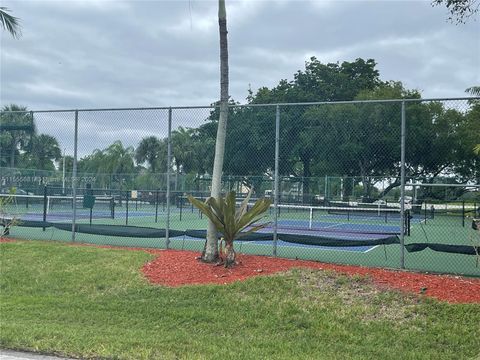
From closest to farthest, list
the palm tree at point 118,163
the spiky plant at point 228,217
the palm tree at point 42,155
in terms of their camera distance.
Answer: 1. the spiky plant at point 228,217
2. the palm tree at point 118,163
3. the palm tree at point 42,155

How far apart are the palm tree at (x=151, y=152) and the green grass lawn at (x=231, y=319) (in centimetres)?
638

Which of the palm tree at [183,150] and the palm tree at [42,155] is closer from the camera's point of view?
the palm tree at [183,150]

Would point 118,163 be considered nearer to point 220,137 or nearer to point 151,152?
point 151,152

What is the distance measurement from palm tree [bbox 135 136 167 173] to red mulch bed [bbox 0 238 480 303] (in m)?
5.62

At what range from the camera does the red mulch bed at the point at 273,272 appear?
7219 millimetres

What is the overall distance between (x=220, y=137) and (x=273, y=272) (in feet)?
8.52

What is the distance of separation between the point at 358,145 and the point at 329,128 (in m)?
1.05

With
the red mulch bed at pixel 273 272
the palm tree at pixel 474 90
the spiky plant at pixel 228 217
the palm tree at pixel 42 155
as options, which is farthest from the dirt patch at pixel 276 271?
the palm tree at pixel 474 90

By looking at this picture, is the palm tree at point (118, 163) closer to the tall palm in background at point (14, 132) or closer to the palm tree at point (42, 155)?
the palm tree at point (42, 155)

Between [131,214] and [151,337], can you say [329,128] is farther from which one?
[131,214]

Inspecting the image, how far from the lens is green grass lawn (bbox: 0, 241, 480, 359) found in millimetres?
5461

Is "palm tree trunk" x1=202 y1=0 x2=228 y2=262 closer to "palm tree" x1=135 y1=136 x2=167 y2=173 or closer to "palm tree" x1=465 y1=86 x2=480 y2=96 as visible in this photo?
"palm tree" x1=135 y1=136 x2=167 y2=173

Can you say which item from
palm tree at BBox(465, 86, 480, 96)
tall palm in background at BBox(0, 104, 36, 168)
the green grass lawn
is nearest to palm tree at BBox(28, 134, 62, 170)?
tall palm in background at BBox(0, 104, 36, 168)

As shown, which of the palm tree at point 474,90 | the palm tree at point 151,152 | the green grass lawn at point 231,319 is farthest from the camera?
the palm tree at point 474,90
